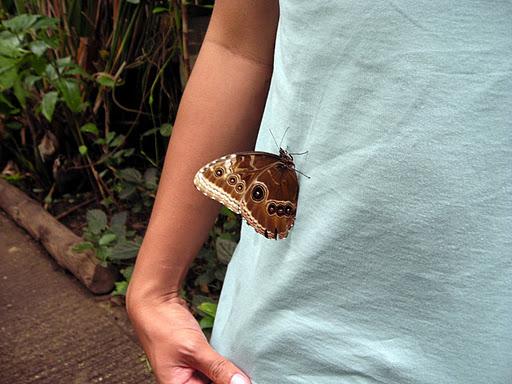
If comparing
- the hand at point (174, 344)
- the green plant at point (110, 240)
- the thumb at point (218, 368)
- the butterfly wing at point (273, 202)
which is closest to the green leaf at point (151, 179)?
the green plant at point (110, 240)

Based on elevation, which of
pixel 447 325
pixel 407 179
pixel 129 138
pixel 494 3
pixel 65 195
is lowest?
pixel 65 195

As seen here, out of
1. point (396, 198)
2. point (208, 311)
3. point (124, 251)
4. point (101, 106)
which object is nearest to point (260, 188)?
point (396, 198)

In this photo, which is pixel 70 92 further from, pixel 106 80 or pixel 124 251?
pixel 124 251

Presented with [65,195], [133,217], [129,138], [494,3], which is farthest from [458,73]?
[65,195]

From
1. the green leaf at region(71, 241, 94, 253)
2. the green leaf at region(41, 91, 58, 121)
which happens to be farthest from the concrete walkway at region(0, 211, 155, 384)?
the green leaf at region(41, 91, 58, 121)

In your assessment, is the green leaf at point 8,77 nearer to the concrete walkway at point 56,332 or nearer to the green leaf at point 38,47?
the green leaf at point 38,47

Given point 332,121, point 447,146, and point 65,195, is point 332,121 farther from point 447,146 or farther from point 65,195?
point 65,195
